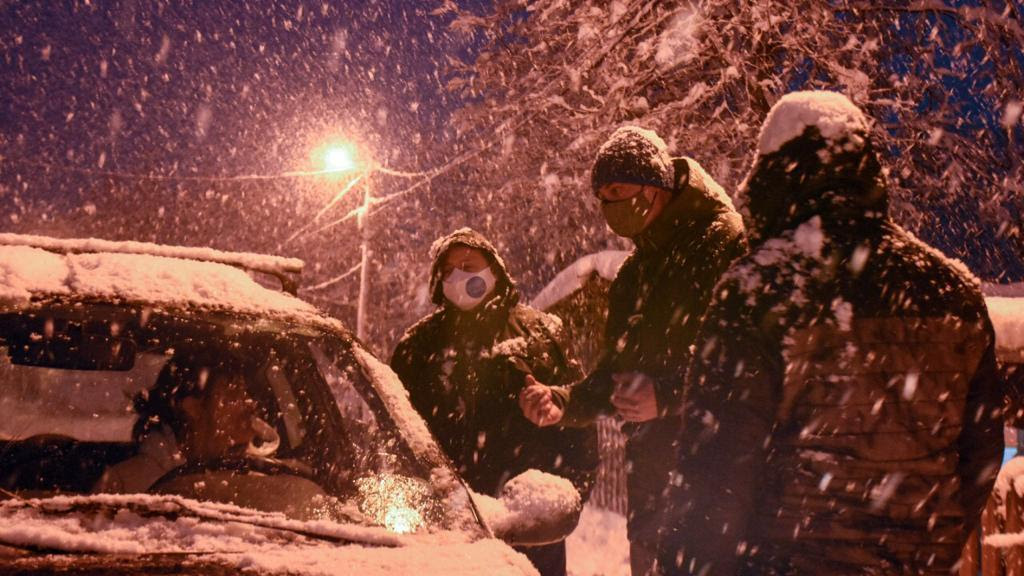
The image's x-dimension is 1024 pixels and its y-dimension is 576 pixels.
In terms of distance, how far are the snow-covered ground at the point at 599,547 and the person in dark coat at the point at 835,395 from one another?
196 inches

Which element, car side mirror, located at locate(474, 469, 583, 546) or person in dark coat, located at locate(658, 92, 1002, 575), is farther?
car side mirror, located at locate(474, 469, 583, 546)

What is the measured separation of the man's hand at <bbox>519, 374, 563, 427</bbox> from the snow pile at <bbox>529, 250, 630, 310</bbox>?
531 cm

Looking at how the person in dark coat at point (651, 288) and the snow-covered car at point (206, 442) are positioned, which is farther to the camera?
the person in dark coat at point (651, 288)

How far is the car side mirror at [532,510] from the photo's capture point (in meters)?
2.71

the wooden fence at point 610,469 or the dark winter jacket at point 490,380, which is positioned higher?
the dark winter jacket at point 490,380

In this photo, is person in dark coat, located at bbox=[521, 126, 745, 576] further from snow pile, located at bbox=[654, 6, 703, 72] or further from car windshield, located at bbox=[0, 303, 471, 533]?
snow pile, located at bbox=[654, 6, 703, 72]

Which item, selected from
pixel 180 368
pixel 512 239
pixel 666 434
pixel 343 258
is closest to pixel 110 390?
pixel 180 368

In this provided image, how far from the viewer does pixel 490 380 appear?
4.40 m

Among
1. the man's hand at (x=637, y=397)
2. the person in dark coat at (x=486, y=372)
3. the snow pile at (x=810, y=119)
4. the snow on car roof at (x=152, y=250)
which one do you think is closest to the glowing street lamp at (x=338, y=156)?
the person in dark coat at (x=486, y=372)

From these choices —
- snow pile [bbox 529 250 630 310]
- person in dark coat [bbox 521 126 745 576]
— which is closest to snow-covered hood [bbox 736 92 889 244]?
person in dark coat [bbox 521 126 745 576]

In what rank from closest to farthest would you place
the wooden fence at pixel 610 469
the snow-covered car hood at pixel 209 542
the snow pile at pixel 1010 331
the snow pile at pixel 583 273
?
the snow-covered car hood at pixel 209 542 < the snow pile at pixel 1010 331 < the snow pile at pixel 583 273 < the wooden fence at pixel 610 469

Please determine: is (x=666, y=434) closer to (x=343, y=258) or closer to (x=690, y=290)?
(x=690, y=290)

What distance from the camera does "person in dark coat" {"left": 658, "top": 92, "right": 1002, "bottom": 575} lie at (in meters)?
2.26

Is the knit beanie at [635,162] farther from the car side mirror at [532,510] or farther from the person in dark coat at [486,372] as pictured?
the person in dark coat at [486,372]
